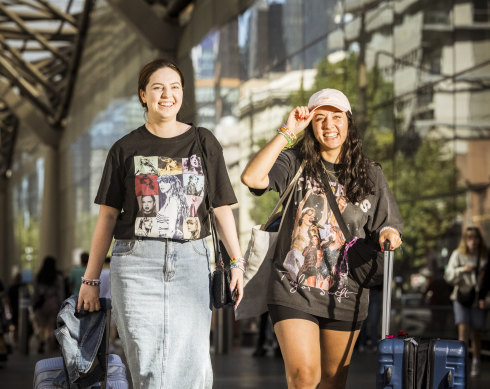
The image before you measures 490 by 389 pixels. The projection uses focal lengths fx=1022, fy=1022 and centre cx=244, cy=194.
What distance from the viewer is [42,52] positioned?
4981 cm

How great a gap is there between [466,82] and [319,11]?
210 inches

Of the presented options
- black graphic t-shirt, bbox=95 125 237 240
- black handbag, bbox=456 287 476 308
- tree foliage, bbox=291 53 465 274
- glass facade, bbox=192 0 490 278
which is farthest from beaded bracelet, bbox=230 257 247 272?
tree foliage, bbox=291 53 465 274

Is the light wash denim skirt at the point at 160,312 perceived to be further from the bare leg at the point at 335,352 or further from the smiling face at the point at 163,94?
the bare leg at the point at 335,352

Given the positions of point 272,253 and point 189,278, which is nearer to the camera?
point 189,278

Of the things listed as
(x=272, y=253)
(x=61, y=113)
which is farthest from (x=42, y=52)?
(x=272, y=253)

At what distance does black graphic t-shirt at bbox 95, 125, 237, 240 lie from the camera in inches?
163

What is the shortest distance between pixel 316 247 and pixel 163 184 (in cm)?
89

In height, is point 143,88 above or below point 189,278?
above

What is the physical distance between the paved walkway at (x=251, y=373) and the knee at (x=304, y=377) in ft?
18.8

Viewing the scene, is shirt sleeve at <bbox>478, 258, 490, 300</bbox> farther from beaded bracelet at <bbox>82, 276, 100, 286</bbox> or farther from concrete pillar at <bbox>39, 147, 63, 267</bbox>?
concrete pillar at <bbox>39, 147, 63, 267</bbox>

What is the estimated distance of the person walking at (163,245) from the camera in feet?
13.5

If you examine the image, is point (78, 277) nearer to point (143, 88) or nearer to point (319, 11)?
point (319, 11)

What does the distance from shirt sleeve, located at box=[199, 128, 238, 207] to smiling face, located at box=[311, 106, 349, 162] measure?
65 cm

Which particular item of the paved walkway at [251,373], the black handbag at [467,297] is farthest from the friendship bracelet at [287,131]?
the black handbag at [467,297]
